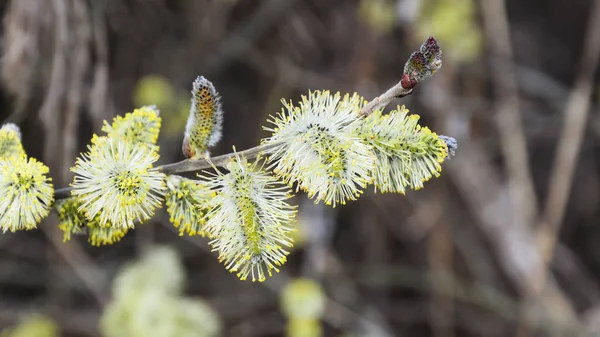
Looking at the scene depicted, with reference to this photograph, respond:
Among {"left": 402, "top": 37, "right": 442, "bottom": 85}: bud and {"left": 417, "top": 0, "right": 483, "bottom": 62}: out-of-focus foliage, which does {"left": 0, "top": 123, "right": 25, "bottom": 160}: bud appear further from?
{"left": 417, "top": 0, "right": 483, "bottom": 62}: out-of-focus foliage

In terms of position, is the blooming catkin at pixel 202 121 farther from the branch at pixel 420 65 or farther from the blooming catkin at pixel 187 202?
the branch at pixel 420 65

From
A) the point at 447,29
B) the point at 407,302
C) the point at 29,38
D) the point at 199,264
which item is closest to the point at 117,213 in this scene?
the point at 29,38

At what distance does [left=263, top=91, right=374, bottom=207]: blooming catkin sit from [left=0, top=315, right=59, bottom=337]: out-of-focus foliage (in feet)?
6.37

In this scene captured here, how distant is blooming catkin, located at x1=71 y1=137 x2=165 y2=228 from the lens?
0.92 m

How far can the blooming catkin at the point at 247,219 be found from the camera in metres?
0.92

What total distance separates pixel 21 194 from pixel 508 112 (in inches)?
99.4

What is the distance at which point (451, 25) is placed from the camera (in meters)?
2.52

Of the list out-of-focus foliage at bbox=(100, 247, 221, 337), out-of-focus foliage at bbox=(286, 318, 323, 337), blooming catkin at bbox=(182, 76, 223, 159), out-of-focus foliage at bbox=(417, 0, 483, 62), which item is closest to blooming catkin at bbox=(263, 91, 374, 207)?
blooming catkin at bbox=(182, 76, 223, 159)

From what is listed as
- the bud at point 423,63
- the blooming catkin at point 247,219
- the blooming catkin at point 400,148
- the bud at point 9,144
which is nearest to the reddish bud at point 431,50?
the bud at point 423,63

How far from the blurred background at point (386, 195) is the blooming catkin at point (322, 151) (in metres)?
1.37

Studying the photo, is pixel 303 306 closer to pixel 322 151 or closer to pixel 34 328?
pixel 34 328

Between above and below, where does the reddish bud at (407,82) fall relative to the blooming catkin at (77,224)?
above

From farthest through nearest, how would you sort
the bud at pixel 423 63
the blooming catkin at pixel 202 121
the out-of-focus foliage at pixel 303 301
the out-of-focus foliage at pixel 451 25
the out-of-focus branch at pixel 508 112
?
1. the out-of-focus branch at pixel 508 112
2. the out-of-focus foliage at pixel 451 25
3. the out-of-focus foliage at pixel 303 301
4. the blooming catkin at pixel 202 121
5. the bud at pixel 423 63

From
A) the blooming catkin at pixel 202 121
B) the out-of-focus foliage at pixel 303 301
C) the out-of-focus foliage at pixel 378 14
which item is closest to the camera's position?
the blooming catkin at pixel 202 121
